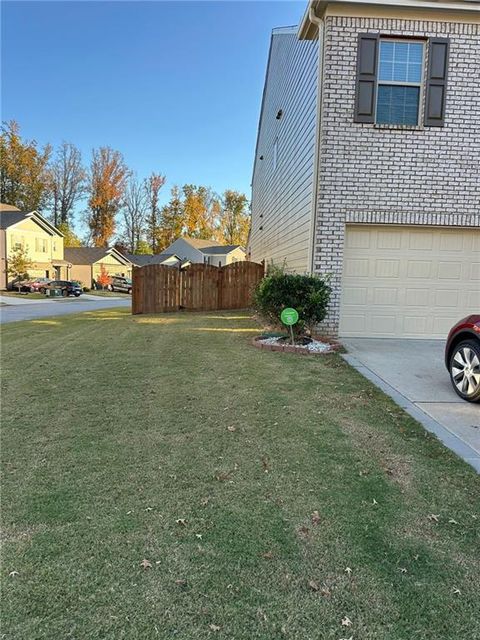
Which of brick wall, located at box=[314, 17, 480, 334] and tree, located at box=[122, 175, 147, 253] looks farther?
tree, located at box=[122, 175, 147, 253]

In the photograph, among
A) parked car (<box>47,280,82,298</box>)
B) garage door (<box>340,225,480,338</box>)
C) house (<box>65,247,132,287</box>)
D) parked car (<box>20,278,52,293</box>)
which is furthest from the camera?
house (<box>65,247,132,287</box>)

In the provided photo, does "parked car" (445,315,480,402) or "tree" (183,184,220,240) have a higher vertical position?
"tree" (183,184,220,240)

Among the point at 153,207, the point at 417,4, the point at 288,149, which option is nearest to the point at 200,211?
the point at 153,207

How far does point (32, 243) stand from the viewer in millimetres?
37250

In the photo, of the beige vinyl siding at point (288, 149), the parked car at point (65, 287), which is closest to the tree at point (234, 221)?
the parked car at point (65, 287)

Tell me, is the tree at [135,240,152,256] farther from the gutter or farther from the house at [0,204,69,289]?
the gutter

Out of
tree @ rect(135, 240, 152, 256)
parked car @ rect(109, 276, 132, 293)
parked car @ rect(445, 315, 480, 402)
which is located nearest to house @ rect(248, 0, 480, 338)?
parked car @ rect(445, 315, 480, 402)

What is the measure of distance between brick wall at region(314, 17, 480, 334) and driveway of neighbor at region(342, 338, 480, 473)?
2.14 meters

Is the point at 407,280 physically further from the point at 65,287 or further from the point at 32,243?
the point at 32,243

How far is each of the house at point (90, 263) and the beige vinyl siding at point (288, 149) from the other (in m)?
31.3

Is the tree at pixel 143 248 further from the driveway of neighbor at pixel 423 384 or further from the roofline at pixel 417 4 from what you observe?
the driveway of neighbor at pixel 423 384

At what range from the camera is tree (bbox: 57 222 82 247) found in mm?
49969

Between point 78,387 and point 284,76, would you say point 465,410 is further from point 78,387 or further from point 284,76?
point 284,76

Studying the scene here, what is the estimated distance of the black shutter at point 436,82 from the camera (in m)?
7.55
